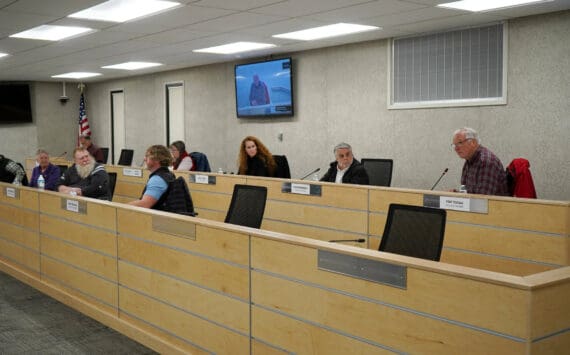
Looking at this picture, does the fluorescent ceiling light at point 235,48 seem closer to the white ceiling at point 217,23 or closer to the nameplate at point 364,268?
the white ceiling at point 217,23

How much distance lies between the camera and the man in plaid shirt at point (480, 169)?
4.91 metres

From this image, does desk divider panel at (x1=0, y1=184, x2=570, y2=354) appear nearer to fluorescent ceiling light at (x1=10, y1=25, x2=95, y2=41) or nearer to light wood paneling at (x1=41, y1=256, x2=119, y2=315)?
light wood paneling at (x1=41, y1=256, x2=119, y2=315)

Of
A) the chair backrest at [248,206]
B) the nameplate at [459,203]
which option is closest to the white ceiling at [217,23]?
the chair backrest at [248,206]

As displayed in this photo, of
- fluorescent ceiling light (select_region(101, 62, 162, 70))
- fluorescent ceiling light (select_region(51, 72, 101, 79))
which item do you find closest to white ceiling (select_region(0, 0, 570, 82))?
fluorescent ceiling light (select_region(101, 62, 162, 70))

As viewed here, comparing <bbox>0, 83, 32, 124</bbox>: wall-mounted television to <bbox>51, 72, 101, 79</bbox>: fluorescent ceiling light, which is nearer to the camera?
<bbox>51, 72, 101, 79</bbox>: fluorescent ceiling light

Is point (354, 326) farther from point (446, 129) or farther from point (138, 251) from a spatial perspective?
point (446, 129)

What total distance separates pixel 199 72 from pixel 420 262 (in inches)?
378

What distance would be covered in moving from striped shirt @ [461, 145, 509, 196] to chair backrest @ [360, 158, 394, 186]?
6.27 feet

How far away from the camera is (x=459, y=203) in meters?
4.45

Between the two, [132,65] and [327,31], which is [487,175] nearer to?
[327,31]

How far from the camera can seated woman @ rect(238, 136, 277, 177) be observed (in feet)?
22.6

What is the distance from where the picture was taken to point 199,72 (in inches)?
451

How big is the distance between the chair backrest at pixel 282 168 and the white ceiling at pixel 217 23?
4.89 ft

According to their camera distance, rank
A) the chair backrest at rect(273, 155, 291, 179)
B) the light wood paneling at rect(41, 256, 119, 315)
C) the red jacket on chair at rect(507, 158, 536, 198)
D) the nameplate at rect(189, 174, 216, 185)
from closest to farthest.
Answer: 1. the light wood paneling at rect(41, 256, 119, 315)
2. the red jacket on chair at rect(507, 158, 536, 198)
3. the nameplate at rect(189, 174, 216, 185)
4. the chair backrest at rect(273, 155, 291, 179)
